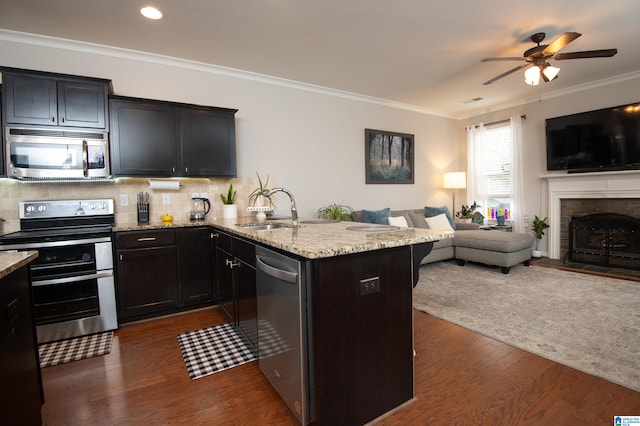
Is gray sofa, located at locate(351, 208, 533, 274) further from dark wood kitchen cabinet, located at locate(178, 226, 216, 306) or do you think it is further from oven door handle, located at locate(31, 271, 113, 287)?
oven door handle, located at locate(31, 271, 113, 287)

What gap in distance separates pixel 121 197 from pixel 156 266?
2.97 ft

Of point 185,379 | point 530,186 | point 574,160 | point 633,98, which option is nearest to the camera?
point 185,379

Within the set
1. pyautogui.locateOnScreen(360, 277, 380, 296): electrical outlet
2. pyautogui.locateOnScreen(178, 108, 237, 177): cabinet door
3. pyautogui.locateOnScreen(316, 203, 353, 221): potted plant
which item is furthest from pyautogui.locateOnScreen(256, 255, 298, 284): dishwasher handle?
pyautogui.locateOnScreen(316, 203, 353, 221): potted plant

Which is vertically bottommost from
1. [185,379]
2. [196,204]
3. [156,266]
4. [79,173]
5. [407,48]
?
[185,379]

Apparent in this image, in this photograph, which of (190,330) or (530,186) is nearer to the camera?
(190,330)

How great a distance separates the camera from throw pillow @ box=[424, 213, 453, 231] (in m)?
5.16

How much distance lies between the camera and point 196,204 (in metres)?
3.58

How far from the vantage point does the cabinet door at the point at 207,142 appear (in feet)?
10.5

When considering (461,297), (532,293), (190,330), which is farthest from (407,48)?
(190,330)

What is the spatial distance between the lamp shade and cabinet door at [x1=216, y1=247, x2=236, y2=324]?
14.9 feet

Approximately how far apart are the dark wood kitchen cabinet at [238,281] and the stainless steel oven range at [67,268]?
0.95 m

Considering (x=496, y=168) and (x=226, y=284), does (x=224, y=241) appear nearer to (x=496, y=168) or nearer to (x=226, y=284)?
(x=226, y=284)

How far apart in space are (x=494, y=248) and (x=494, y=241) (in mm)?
98

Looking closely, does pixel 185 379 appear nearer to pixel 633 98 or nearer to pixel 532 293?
pixel 532 293
